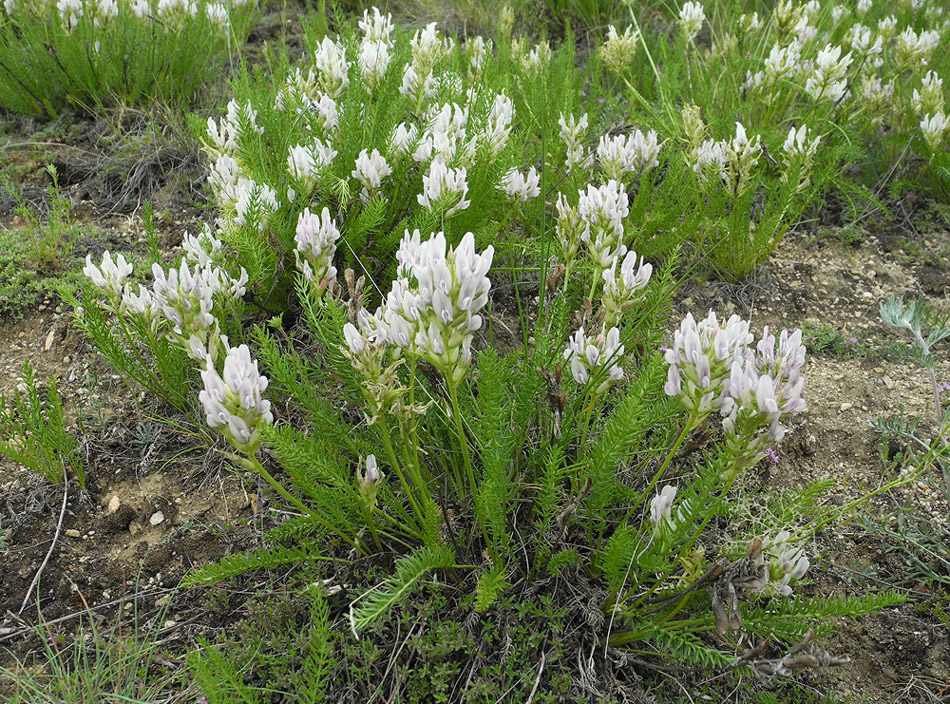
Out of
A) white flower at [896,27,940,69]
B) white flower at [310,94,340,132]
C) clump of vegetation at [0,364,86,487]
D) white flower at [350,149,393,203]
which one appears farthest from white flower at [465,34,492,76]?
clump of vegetation at [0,364,86,487]

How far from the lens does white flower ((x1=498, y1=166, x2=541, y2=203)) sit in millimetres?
2320

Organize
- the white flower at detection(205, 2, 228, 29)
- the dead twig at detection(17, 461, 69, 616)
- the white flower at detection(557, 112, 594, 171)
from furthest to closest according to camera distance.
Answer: the white flower at detection(205, 2, 228, 29) < the white flower at detection(557, 112, 594, 171) < the dead twig at detection(17, 461, 69, 616)

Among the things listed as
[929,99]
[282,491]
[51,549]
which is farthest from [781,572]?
[929,99]

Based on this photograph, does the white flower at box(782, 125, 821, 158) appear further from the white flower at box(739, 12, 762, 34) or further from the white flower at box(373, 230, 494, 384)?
the white flower at box(373, 230, 494, 384)

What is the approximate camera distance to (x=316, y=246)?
1.73 metres

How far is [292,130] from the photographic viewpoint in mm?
2432

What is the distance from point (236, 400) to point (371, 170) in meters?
1.17

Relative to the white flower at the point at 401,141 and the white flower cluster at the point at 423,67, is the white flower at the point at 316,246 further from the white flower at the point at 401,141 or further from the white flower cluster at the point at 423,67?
the white flower cluster at the point at 423,67

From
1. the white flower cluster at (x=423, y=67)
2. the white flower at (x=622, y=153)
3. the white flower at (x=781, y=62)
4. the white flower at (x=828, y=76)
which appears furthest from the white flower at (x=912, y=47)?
the white flower cluster at (x=423, y=67)

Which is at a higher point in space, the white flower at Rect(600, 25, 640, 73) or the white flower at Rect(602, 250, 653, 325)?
the white flower at Rect(600, 25, 640, 73)

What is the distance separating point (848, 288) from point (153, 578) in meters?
2.74

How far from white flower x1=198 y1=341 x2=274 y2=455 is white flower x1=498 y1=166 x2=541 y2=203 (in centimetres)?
132

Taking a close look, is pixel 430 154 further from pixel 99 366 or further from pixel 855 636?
pixel 855 636

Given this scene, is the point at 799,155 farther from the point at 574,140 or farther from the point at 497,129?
the point at 497,129
